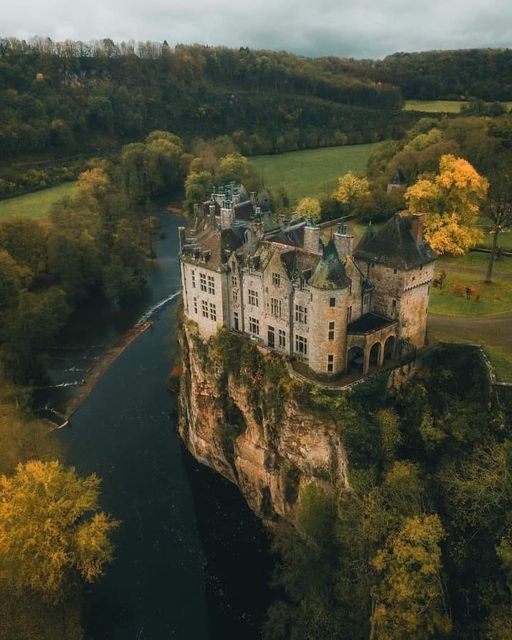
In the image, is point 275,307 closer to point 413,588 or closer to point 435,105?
point 413,588

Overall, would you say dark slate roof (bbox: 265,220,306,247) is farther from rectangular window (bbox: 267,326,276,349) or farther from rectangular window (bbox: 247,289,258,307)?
rectangular window (bbox: 267,326,276,349)

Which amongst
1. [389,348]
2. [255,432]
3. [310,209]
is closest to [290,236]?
[389,348]

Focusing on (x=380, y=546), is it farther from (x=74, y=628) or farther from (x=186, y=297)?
(x=186, y=297)

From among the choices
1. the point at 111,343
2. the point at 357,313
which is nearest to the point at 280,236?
the point at 357,313

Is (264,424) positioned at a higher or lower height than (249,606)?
higher

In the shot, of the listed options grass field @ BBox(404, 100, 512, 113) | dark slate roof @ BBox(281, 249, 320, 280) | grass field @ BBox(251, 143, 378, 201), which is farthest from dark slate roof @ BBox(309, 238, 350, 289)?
grass field @ BBox(404, 100, 512, 113)
